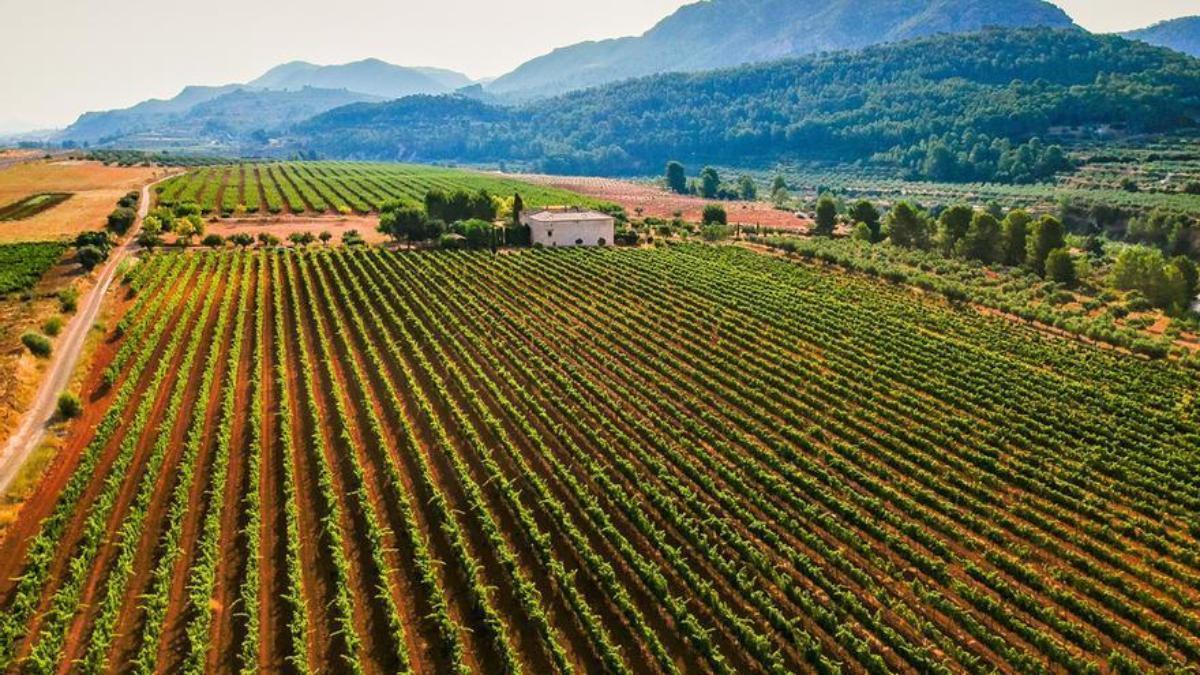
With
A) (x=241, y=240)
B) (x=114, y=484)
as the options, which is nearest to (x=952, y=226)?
(x=241, y=240)

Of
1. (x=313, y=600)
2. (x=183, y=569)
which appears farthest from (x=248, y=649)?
(x=183, y=569)

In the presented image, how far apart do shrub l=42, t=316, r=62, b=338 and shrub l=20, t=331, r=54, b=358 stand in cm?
334

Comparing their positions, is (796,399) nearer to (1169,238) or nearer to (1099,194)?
(1169,238)

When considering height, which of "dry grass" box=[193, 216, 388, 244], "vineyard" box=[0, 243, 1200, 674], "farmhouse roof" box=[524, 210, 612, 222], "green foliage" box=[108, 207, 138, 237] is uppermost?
"green foliage" box=[108, 207, 138, 237]

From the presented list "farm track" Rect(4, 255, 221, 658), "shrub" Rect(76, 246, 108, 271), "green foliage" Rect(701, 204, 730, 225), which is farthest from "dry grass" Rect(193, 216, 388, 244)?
"farm track" Rect(4, 255, 221, 658)

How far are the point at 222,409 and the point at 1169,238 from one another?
126287 mm

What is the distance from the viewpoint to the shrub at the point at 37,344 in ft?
162

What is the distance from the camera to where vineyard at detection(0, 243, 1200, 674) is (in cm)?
2477

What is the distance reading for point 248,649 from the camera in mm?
23078

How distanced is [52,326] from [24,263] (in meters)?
28.9

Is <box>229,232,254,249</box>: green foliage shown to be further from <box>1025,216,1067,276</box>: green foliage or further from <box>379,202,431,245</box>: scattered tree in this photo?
<box>1025,216,1067,276</box>: green foliage

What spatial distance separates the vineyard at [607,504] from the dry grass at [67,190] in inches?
2255

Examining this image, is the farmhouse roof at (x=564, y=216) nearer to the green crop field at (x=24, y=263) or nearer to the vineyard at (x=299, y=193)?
the vineyard at (x=299, y=193)

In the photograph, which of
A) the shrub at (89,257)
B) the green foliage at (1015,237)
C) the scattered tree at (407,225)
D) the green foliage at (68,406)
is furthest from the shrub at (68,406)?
the green foliage at (1015,237)
